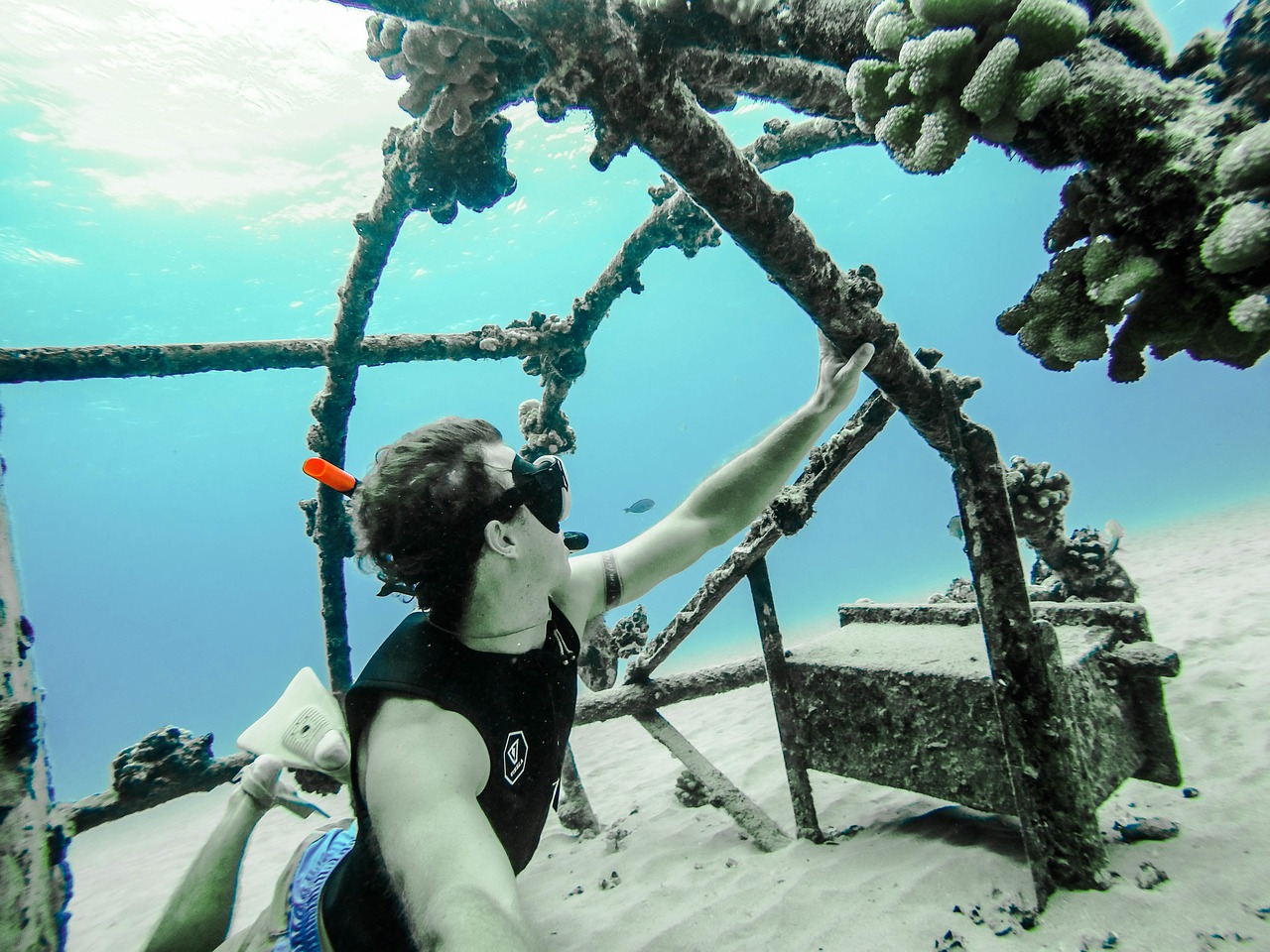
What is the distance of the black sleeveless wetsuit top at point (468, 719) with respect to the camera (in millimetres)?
1760

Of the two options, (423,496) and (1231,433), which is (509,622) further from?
(1231,433)

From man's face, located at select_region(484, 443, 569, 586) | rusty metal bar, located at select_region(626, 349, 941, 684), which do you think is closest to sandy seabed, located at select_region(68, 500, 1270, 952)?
rusty metal bar, located at select_region(626, 349, 941, 684)

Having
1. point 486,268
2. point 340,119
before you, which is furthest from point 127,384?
point 340,119

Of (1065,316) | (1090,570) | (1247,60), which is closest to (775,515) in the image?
(1065,316)

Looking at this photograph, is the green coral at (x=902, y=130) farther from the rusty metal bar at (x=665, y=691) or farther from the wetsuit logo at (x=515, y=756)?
the rusty metal bar at (x=665, y=691)

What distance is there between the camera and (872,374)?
7.85 ft

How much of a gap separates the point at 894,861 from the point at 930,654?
1.12 metres

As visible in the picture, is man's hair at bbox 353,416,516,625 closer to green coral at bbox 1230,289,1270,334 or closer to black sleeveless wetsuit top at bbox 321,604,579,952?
black sleeveless wetsuit top at bbox 321,604,579,952

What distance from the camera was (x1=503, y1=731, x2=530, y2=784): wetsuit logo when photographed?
190 centimetres

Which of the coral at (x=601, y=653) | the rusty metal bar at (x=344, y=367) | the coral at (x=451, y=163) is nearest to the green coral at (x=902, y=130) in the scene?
the coral at (x=451, y=163)

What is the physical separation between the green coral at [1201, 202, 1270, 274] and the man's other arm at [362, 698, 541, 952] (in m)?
1.81

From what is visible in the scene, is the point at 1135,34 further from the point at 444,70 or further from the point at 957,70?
the point at 444,70

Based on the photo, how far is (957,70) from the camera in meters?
1.07

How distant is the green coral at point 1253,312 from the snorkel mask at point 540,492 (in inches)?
73.8
